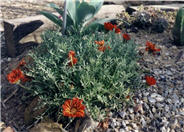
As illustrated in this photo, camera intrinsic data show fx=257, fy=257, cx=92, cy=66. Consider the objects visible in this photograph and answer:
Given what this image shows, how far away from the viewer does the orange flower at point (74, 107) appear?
2.17m

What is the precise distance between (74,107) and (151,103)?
918 millimetres

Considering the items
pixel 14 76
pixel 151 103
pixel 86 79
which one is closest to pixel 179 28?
pixel 151 103

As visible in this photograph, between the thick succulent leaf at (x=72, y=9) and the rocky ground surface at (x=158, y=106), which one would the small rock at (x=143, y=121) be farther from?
the thick succulent leaf at (x=72, y=9)

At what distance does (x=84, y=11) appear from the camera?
12.3 feet

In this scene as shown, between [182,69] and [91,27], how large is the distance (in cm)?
138

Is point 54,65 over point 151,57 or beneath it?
over

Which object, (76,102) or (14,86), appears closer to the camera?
(76,102)

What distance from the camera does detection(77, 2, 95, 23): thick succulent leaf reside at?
3.69m

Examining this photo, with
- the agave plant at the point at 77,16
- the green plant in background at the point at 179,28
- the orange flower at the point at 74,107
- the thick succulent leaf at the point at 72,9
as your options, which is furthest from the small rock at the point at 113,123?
the green plant in background at the point at 179,28

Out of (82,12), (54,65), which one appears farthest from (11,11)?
(54,65)

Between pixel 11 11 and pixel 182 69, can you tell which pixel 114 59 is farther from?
pixel 11 11

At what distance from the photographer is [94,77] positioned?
2.54m

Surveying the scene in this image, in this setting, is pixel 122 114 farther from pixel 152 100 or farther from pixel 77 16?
pixel 77 16

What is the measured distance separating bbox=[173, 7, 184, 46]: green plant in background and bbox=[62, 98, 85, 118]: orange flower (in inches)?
A: 87.8
